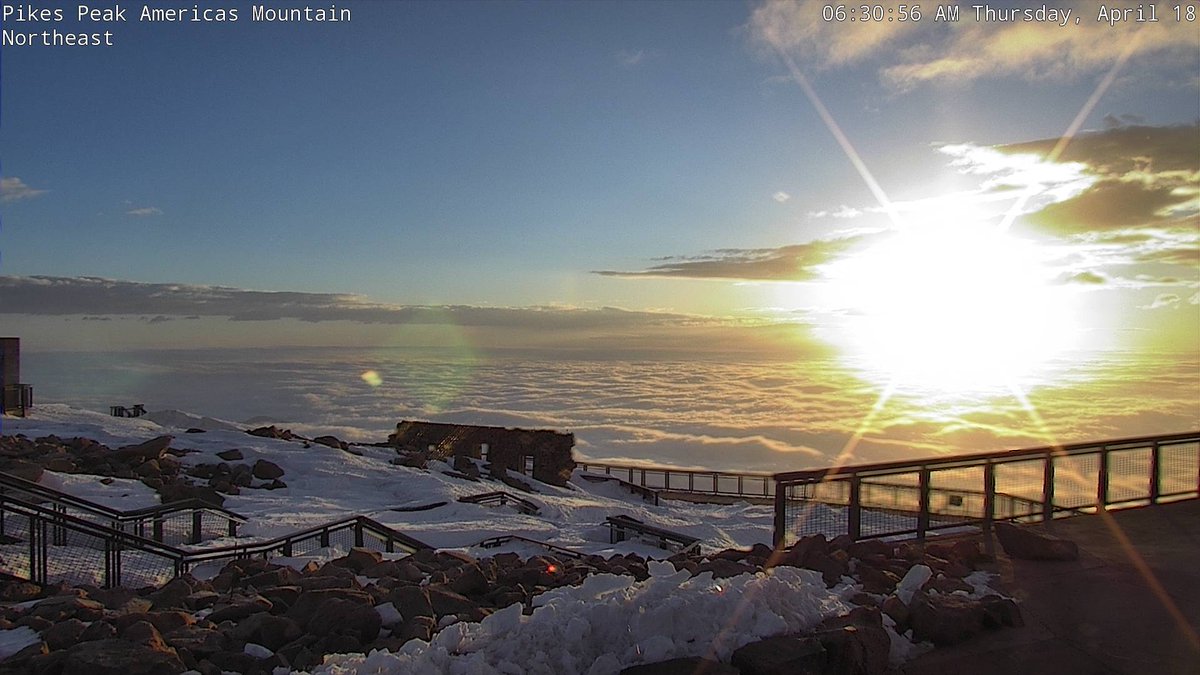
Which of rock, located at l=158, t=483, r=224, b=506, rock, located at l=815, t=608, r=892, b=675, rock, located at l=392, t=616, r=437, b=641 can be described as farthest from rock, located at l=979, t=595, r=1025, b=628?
rock, located at l=158, t=483, r=224, b=506

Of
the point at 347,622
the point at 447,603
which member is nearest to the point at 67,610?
the point at 347,622

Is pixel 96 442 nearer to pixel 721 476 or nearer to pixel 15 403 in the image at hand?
pixel 15 403

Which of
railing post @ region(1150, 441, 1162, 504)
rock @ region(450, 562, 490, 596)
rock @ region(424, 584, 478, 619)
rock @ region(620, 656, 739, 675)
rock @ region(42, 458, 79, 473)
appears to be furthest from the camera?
rock @ region(42, 458, 79, 473)

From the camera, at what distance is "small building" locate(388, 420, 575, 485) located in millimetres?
31219

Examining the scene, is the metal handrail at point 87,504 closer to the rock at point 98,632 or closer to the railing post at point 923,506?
the rock at point 98,632

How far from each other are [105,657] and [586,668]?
11.8 feet

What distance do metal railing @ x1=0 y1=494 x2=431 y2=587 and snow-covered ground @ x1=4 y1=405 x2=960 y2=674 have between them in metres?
2.91

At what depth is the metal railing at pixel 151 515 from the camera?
11432mm

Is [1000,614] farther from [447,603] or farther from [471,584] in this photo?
[471,584]

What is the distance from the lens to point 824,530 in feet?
35.3

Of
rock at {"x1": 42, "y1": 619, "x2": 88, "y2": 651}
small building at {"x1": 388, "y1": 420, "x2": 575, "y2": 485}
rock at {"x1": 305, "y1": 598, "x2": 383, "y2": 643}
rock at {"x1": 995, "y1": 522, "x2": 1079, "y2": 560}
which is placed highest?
rock at {"x1": 995, "y1": 522, "x2": 1079, "y2": 560}

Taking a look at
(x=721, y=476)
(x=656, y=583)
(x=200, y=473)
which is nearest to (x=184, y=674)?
(x=656, y=583)

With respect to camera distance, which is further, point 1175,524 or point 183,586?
point 1175,524

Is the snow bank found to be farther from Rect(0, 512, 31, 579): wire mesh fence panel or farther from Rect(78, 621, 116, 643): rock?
Rect(0, 512, 31, 579): wire mesh fence panel
